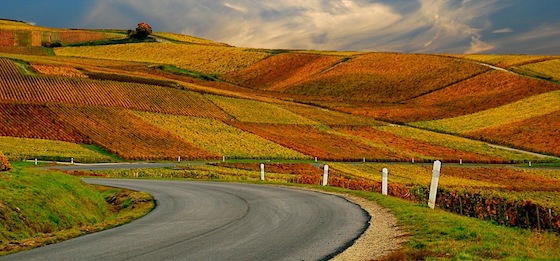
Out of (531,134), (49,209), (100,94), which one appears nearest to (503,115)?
(531,134)

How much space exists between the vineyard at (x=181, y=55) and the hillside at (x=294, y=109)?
2.34 m

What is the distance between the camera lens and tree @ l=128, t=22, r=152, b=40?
18738 cm

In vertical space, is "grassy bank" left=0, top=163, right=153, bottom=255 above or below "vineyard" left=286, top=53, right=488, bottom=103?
below

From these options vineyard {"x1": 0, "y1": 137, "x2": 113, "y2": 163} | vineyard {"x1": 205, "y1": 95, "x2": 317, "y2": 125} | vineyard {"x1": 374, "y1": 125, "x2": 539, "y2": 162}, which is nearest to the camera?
vineyard {"x1": 0, "y1": 137, "x2": 113, "y2": 163}

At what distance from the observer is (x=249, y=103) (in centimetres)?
9444

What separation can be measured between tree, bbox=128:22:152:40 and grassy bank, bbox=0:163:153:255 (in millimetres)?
172934

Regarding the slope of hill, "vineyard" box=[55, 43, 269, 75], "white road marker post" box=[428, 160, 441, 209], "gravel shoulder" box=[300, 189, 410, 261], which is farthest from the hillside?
"gravel shoulder" box=[300, 189, 410, 261]

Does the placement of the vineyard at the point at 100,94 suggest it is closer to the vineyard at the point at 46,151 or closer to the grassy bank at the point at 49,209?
the vineyard at the point at 46,151

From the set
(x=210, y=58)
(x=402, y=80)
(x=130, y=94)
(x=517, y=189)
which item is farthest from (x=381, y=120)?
(x=210, y=58)

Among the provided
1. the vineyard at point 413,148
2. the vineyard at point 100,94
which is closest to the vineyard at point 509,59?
the vineyard at point 413,148

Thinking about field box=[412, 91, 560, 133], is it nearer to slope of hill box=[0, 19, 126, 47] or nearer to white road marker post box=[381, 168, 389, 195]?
white road marker post box=[381, 168, 389, 195]

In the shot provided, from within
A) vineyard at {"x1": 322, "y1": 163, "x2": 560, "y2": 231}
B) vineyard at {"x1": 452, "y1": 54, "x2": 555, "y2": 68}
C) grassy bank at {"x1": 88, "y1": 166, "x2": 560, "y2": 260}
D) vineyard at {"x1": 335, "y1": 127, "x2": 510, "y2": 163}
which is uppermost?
vineyard at {"x1": 452, "y1": 54, "x2": 555, "y2": 68}

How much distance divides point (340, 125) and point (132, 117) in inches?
1214

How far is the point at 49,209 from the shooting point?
639 inches
